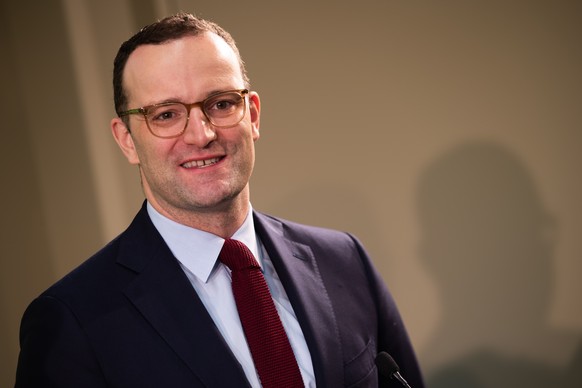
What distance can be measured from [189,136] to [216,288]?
1.15 ft

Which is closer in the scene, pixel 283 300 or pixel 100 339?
pixel 100 339

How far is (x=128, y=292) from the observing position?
1.37 meters

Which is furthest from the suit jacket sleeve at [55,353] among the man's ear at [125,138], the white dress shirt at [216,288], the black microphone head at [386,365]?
the black microphone head at [386,365]

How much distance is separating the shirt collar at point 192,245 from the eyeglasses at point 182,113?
0.21 m

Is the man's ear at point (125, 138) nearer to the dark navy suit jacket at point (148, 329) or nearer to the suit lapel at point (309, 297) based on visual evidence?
the dark navy suit jacket at point (148, 329)

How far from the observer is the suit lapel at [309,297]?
1459 millimetres

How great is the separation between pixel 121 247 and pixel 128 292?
0.44 ft

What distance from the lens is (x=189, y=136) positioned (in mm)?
1408

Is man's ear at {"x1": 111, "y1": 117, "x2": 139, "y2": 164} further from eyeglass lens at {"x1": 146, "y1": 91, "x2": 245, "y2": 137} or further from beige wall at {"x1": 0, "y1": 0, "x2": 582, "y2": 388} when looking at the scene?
beige wall at {"x1": 0, "y1": 0, "x2": 582, "y2": 388}

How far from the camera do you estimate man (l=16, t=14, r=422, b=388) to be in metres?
1.30

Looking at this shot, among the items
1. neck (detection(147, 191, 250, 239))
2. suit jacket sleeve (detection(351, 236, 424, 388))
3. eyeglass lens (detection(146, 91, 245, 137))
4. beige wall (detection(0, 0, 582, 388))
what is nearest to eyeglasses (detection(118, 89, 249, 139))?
eyeglass lens (detection(146, 91, 245, 137))

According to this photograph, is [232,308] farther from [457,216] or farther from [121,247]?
[457,216]

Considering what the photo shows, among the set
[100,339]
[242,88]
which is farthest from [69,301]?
[242,88]

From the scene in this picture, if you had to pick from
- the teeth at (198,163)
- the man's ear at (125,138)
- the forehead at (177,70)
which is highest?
the forehead at (177,70)
